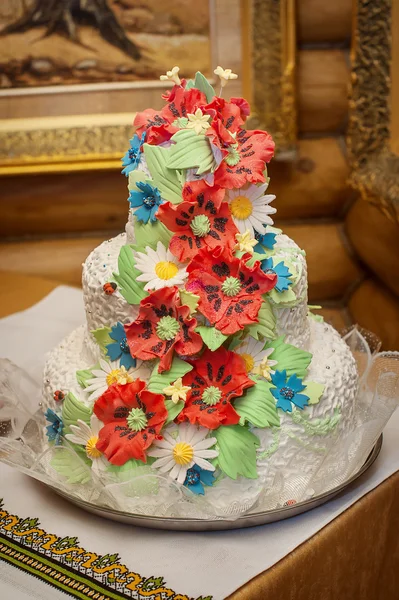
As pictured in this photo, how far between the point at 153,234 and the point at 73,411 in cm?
24

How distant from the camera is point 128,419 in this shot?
0.86 metres

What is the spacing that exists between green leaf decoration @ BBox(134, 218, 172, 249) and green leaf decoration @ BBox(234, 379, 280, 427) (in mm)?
206

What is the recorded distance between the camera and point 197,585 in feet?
2.58

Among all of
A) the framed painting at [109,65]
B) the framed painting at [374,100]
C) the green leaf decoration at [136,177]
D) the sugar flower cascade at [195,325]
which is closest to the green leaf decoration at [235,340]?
the sugar flower cascade at [195,325]

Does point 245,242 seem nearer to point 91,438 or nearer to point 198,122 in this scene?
point 198,122

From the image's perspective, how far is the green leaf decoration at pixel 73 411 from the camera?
0.91m

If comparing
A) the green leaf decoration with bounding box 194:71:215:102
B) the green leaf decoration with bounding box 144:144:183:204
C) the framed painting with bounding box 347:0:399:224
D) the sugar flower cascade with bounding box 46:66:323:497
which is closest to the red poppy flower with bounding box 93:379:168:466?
the sugar flower cascade with bounding box 46:66:323:497

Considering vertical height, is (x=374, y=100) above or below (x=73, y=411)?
above

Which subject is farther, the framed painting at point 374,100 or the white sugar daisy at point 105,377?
the framed painting at point 374,100

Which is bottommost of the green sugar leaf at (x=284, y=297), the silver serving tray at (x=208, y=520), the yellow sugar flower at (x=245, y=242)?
the silver serving tray at (x=208, y=520)

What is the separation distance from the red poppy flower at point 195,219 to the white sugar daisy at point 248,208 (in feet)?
0.07

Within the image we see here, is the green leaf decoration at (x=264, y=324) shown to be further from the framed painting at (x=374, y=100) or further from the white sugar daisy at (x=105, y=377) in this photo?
the framed painting at (x=374, y=100)

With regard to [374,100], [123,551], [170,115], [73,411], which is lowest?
[123,551]

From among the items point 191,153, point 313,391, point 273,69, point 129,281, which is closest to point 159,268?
point 129,281
